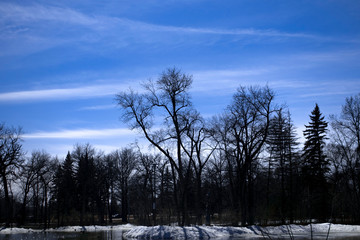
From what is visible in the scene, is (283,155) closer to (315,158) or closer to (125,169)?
(315,158)

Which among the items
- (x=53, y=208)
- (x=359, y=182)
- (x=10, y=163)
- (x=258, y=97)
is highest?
(x=258, y=97)

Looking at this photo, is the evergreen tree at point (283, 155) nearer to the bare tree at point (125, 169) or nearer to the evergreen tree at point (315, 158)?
the evergreen tree at point (315, 158)

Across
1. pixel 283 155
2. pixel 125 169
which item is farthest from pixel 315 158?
pixel 125 169

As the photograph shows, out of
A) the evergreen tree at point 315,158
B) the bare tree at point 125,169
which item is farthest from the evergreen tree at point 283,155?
the bare tree at point 125,169

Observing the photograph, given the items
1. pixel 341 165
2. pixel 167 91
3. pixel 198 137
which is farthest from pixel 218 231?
pixel 341 165

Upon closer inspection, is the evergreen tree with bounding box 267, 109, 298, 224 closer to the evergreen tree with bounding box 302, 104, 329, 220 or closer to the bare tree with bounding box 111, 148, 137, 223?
the evergreen tree with bounding box 302, 104, 329, 220

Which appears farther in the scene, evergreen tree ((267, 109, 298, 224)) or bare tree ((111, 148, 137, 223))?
bare tree ((111, 148, 137, 223))

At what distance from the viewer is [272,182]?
5822 centimetres

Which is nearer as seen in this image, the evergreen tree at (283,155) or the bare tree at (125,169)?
the evergreen tree at (283,155)

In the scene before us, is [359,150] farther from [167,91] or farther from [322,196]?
[167,91]

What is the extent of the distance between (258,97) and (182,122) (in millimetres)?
7978

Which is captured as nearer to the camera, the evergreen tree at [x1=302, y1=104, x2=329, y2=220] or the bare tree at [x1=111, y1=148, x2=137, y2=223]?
the evergreen tree at [x1=302, y1=104, x2=329, y2=220]

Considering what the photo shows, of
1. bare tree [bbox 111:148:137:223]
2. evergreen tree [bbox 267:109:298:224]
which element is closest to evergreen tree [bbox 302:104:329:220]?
evergreen tree [bbox 267:109:298:224]

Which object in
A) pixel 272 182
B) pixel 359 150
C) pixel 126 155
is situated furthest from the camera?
pixel 126 155
